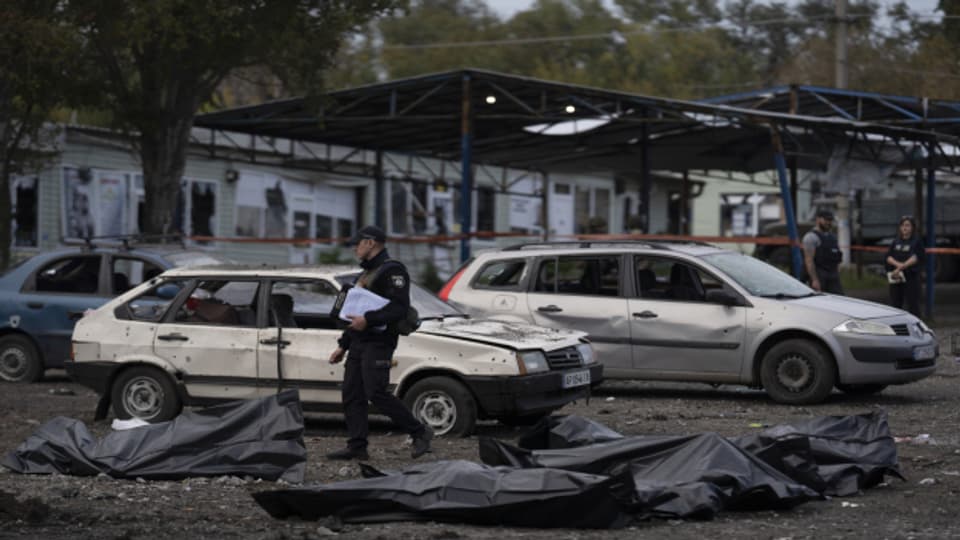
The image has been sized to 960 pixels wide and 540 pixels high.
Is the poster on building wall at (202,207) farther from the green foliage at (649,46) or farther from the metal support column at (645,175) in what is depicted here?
the green foliage at (649,46)

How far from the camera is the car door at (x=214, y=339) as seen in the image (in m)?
11.9

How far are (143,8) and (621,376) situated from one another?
9166mm

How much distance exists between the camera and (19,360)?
16406 mm

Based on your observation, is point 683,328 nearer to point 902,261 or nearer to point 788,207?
point 902,261

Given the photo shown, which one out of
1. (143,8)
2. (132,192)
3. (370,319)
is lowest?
(370,319)

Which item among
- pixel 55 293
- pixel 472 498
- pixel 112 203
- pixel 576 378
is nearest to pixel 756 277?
pixel 576 378

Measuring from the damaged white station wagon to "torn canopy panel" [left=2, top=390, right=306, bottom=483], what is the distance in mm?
2004

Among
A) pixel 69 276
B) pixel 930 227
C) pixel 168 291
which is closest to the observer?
pixel 168 291

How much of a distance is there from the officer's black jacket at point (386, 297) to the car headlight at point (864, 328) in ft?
15.9

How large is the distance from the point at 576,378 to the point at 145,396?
3564 mm

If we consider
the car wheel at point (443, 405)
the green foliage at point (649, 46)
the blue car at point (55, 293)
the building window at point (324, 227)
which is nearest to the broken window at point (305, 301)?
the car wheel at point (443, 405)

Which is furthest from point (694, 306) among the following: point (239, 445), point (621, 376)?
point (239, 445)

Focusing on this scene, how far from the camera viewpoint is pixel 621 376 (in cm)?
1406

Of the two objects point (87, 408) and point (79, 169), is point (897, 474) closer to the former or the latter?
point (87, 408)
